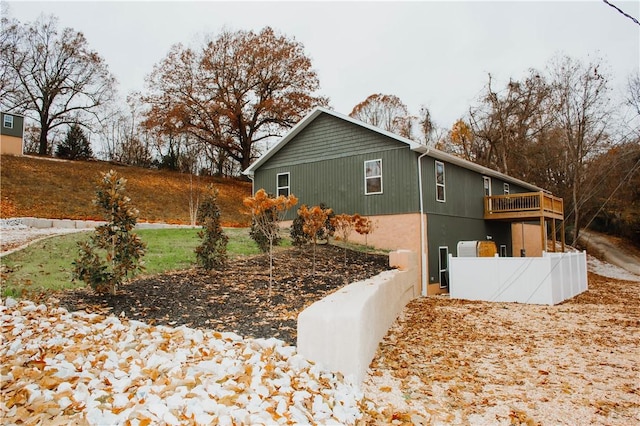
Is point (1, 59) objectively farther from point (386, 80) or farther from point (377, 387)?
point (377, 387)

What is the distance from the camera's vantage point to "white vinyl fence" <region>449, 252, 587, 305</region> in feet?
34.3

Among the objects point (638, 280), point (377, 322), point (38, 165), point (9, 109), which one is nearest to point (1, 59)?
point (9, 109)

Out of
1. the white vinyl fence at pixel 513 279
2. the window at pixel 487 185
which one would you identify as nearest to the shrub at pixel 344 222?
the white vinyl fence at pixel 513 279

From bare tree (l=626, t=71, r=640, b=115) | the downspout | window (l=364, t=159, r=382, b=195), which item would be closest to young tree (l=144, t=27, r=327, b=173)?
window (l=364, t=159, r=382, b=195)

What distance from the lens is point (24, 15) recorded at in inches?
1028

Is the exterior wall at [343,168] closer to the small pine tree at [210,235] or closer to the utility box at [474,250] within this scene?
the utility box at [474,250]

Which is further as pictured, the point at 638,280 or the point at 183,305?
the point at 638,280

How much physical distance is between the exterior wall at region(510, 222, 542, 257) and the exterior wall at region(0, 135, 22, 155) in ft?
92.0

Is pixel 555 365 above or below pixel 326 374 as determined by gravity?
below

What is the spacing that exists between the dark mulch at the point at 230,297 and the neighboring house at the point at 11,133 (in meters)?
21.0

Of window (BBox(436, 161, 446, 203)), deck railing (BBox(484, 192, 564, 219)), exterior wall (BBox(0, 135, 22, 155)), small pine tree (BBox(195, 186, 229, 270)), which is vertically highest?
exterior wall (BBox(0, 135, 22, 155))

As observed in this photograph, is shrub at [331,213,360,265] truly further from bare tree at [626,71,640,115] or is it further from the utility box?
bare tree at [626,71,640,115]

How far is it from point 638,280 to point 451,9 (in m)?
19.7

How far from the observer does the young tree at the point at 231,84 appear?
2594 cm
